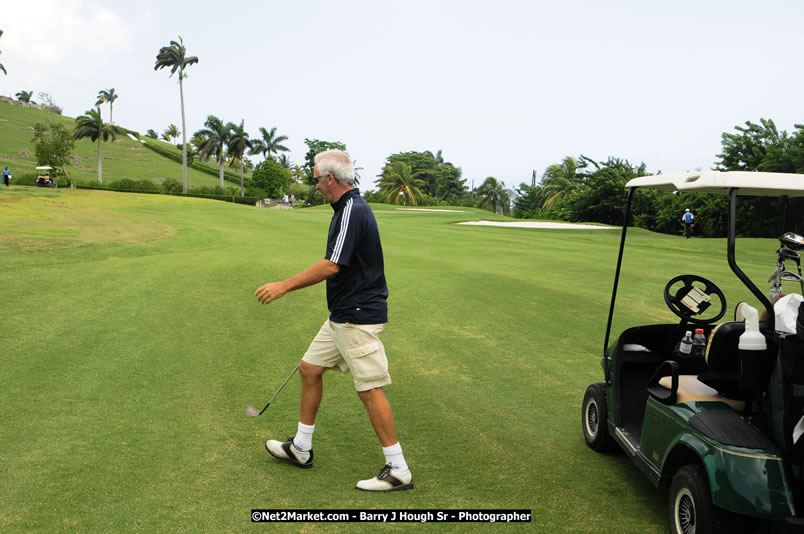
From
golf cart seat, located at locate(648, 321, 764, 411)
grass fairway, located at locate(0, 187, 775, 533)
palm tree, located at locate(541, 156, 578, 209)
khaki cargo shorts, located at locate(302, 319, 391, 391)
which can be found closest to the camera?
golf cart seat, located at locate(648, 321, 764, 411)

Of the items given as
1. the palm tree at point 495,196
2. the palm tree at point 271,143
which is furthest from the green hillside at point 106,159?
the palm tree at point 495,196

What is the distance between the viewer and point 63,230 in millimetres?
18391

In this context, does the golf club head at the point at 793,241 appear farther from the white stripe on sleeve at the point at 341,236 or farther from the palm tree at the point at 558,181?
the palm tree at the point at 558,181

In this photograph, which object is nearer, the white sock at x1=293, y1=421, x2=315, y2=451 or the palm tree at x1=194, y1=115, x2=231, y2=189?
the white sock at x1=293, y1=421, x2=315, y2=451

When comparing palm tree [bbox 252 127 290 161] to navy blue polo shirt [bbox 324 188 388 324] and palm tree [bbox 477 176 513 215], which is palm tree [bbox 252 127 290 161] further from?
navy blue polo shirt [bbox 324 188 388 324]

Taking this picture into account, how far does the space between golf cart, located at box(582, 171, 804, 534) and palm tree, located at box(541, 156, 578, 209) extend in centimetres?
6964

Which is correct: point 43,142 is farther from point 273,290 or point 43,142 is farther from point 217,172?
point 273,290

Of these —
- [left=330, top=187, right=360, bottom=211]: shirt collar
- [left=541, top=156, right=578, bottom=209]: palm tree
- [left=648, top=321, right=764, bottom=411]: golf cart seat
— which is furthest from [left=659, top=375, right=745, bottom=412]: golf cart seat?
[left=541, top=156, right=578, bottom=209]: palm tree

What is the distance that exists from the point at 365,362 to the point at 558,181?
7720cm

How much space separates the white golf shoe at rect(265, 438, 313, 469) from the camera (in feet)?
14.3

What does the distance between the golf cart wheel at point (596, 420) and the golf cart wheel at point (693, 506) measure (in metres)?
1.24

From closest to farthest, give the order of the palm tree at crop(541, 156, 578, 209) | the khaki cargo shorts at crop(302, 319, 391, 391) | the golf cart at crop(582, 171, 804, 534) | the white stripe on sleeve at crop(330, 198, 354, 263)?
the golf cart at crop(582, 171, 804, 534), the white stripe on sleeve at crop(330, 198, 354, 263), the khaki cargo shorts at crop(302, 319, 391, 391), the palm tree at crop(541, 156, 578, 209)

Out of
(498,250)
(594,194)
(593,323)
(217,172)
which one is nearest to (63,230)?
(498,250)

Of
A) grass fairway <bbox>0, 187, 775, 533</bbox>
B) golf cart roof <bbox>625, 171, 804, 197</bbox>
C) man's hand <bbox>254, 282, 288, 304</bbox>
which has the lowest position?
grass fairway <bbox>0, 187, 775, 533</bbox>
